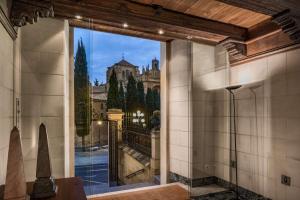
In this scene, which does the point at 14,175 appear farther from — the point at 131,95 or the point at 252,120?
the point at 131,95

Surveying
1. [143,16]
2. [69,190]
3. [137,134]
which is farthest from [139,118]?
[69,190]

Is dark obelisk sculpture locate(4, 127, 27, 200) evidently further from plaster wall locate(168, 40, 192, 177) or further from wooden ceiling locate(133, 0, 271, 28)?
plaster wall locate(168, 40, 192, 177)

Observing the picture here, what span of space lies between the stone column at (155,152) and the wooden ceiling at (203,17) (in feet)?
5.80

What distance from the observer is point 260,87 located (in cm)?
255

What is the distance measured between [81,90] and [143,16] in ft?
4.09

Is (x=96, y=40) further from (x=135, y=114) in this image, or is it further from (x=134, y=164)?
(x=134, y=164)

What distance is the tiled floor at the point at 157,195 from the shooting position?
111 inches

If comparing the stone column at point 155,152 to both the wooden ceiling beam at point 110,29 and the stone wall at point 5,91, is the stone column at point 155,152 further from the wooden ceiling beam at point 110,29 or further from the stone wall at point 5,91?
the stone wall at point 5,91

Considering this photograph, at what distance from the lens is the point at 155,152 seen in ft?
12.3

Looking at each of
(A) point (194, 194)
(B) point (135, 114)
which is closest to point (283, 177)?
(A) point (194, 194)

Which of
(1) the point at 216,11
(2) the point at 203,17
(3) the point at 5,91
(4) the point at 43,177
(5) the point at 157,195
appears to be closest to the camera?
(4) the point at 43,177

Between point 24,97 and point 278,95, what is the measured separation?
2.66 m

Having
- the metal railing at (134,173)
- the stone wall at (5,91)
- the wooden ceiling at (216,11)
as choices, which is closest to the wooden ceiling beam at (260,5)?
the wooden ceiling at (216,11)

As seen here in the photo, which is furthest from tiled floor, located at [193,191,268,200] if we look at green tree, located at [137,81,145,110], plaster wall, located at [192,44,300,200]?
green tree, located at [137,81,145,110]
